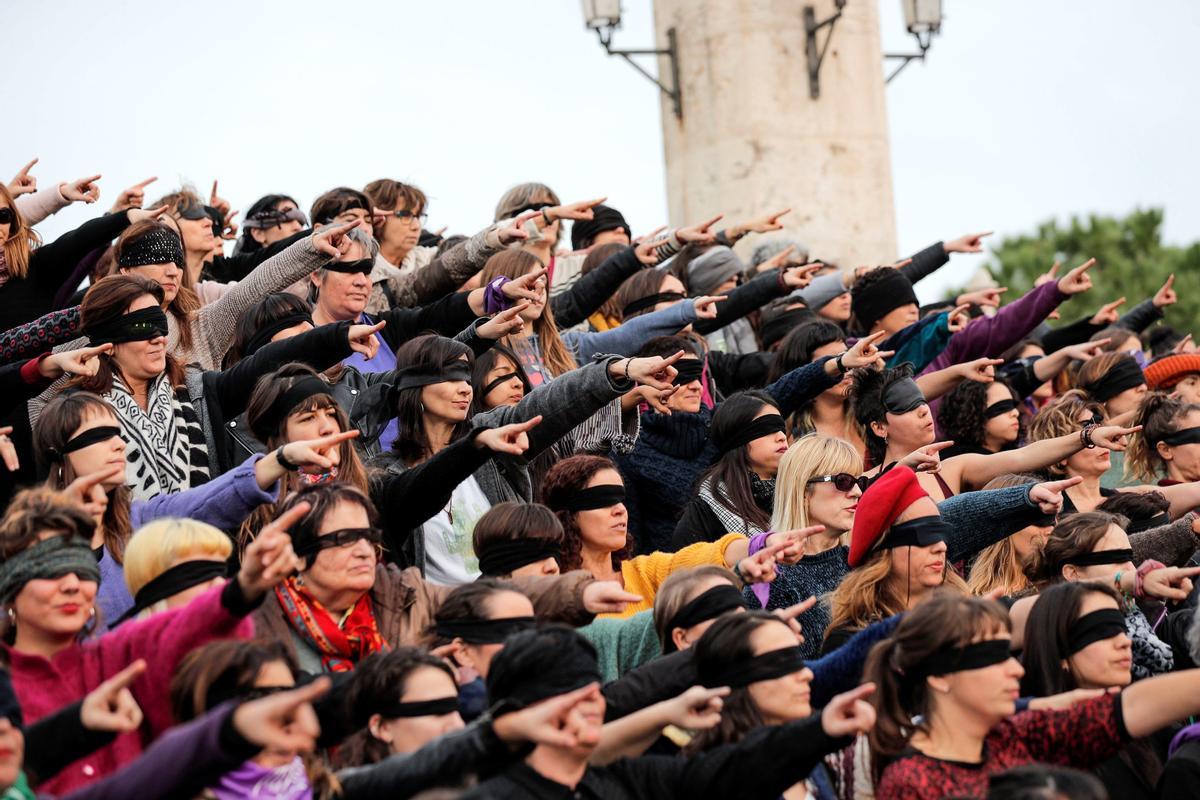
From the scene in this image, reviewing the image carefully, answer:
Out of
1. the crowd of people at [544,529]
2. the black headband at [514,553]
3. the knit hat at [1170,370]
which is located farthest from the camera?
the knit hat at [1170,370]

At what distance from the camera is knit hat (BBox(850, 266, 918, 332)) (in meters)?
11.0

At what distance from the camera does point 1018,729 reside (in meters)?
5.53

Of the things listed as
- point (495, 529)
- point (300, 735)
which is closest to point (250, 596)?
point (300, 735)

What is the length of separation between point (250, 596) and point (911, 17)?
11413 millimetres

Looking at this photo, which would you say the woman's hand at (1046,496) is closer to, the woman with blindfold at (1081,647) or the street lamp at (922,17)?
the woman with blindfold at (1081,647)

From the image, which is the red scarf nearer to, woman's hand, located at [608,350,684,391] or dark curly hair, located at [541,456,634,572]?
dark curly hair, located at [541,456,634,572]

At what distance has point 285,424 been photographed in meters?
6.99

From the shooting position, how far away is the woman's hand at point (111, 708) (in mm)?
4457

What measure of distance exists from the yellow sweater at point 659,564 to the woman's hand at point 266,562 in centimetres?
231

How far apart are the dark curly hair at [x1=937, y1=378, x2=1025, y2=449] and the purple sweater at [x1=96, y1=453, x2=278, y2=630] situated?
4421 mm

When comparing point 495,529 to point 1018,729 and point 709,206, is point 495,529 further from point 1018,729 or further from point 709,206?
point 709,206

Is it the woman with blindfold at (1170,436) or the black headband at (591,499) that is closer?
the black headband at (591,499)

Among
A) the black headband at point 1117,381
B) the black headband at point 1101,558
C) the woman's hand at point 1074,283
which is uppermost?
the woman's hand at point 1074,283

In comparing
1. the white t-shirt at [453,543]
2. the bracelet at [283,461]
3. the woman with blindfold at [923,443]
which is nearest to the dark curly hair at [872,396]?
the woman with blindfold at [923,443]
